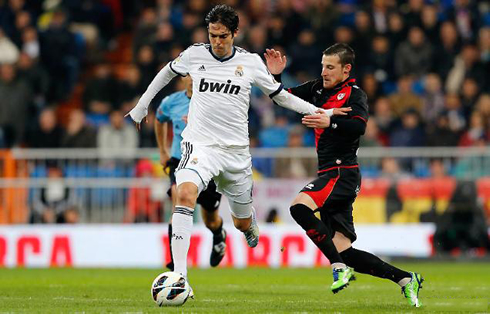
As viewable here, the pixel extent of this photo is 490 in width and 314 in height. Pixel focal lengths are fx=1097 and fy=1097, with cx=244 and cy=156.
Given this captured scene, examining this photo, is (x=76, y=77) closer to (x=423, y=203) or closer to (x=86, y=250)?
(x=86, y=250)

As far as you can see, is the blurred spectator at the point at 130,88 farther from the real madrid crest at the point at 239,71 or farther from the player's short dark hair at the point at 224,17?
the player's short dark hair at the point at 224,17

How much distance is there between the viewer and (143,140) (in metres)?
21.4

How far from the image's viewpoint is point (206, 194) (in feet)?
43.2

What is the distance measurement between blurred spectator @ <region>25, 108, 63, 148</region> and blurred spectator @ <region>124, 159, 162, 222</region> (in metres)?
2.06

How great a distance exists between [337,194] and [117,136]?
37.0 ft

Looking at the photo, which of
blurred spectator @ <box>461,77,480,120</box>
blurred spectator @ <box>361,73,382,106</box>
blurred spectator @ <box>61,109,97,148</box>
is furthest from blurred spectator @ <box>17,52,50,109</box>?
blurred spectator @ <box>461,77,480,120</box>

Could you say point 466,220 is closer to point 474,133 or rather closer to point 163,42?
point 474,133

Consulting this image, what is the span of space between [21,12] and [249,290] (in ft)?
45.5

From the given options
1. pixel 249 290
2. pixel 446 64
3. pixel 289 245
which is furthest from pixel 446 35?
pixel 249 290

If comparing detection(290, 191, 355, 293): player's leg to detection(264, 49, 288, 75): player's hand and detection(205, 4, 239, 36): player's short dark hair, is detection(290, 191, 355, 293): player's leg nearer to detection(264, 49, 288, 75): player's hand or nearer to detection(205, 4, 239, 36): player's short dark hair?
detection(264, 49, 288, 75): player's hand

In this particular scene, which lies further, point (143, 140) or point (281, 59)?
point (143, 140)

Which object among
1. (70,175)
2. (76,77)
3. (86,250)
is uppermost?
(76,77)

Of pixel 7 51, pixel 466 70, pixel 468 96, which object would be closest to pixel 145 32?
pixel 7 51

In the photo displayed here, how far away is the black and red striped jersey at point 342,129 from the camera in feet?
33.4
